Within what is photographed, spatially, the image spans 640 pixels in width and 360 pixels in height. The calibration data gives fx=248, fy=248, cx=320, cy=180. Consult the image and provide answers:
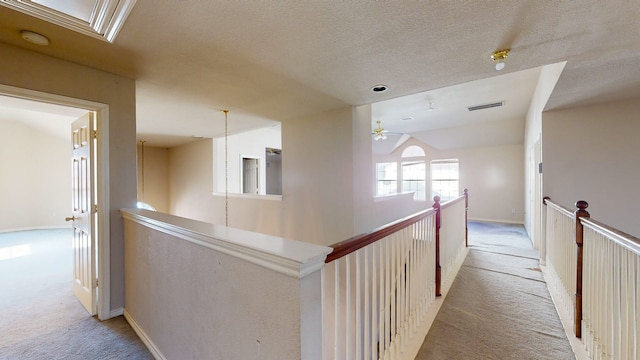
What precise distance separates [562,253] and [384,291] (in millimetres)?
2297

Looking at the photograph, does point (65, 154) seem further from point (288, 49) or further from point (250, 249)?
point (250, 249)

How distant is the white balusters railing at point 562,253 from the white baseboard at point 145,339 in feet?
10.8

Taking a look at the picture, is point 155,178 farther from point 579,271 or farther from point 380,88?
point 579,271

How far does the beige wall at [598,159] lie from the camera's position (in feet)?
9.98

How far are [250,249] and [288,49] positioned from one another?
5.02 ft

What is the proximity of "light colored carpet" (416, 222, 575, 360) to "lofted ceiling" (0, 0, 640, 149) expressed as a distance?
2.24m

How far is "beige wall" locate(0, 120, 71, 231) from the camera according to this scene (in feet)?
20.6

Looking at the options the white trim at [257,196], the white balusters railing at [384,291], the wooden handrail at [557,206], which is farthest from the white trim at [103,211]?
the wooden handrail at [557,206]

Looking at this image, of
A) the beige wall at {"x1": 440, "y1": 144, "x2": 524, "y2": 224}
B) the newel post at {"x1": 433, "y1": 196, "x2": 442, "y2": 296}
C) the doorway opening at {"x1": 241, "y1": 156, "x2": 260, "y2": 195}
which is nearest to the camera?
the newel post at {"x1": 433, "y1": 196, "x2": 442, "y2": 296}

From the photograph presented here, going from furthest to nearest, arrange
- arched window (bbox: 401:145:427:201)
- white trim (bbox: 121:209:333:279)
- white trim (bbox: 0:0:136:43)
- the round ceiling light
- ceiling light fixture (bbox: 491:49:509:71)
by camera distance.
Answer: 1. arched window (bbox: 401:145:427:201)
2. ceiling light fixture (bbox: 491:49:509:71)
3. the round ceiling light
4. white trim (bbox: 0:0:136:43)
5. white trim (bbox: 121:209:333:279)

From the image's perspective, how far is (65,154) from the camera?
704 cm

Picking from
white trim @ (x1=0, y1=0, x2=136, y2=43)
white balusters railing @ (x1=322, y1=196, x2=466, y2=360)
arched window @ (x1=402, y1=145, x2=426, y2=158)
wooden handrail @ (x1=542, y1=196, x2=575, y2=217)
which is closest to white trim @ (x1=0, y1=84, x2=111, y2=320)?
white trim @ (x1=0, y1=0, x2=136, y2=43)

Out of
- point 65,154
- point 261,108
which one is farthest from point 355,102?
point 65,154

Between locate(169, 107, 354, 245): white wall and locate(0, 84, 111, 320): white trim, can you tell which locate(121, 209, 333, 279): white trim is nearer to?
locate(0, 84, 111, 320): white trim
